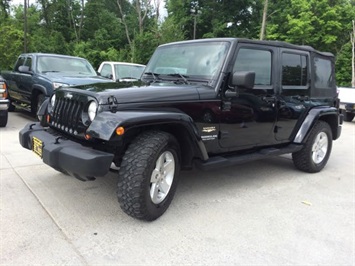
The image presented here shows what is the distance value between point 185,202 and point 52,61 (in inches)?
255

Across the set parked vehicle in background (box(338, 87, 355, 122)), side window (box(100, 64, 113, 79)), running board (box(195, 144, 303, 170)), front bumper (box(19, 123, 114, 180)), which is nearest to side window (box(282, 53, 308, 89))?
running board (box(195, 144, 303, 170))

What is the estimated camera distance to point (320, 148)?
5.64 meters

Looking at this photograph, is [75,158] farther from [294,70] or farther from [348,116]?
[348,116]

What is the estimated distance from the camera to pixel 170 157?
3.54 m

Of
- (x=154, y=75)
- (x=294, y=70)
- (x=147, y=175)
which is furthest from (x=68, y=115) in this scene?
(x=294, y=70)

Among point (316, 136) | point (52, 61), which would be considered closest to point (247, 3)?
point (52, 61)

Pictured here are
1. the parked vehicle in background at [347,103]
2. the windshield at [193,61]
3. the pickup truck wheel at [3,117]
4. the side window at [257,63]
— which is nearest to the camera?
the windshield at [193,61]

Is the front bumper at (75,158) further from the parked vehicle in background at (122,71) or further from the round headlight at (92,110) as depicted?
the parked vehicle in background at (122,71)

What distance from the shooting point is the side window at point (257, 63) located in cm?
423

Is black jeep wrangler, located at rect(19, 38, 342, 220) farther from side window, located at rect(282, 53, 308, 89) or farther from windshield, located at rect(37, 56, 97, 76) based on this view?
windshield, located at rect(37, 56, 97, 76)

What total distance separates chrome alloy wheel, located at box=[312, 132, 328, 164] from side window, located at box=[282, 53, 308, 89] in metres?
0.92

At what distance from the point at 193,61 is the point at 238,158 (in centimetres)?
129

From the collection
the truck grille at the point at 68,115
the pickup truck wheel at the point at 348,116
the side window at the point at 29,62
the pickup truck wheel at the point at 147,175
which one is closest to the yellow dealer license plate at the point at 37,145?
the truck grille at the point at 68,115

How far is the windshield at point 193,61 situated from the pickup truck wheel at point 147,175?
1033 millimetres
